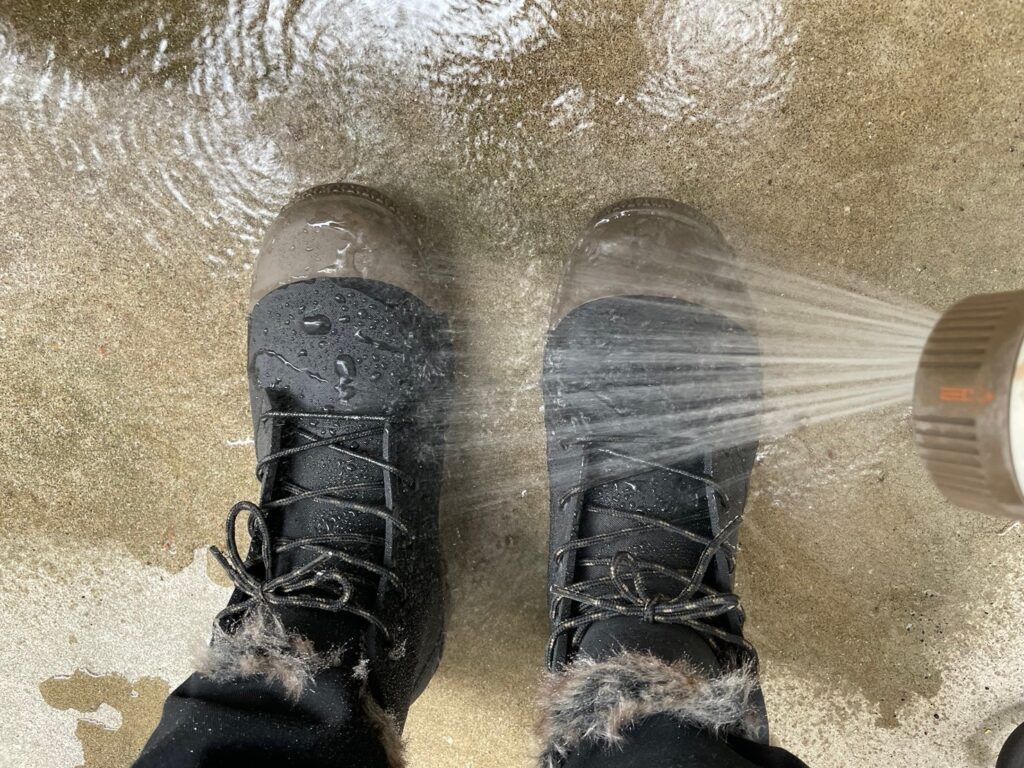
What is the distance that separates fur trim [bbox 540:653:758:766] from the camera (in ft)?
2.79

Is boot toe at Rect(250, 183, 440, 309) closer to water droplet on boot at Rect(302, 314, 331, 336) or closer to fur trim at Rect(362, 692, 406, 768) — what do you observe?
water droplet on boot at Rect(302, 314, 331, 336)

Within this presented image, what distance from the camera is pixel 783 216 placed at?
45.1 inches

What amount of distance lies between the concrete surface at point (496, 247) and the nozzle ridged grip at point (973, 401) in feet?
1.22

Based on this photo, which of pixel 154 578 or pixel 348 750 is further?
pixel 154 578

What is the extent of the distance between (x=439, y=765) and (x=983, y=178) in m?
1.32

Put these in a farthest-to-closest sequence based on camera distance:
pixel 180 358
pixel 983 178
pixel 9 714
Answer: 1. pixel 9 714
2. pixel 180 358
3. pixel 983 178

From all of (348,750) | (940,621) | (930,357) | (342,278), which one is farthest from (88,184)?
(940,621)

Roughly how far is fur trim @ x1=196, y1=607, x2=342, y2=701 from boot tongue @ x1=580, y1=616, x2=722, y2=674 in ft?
1.13

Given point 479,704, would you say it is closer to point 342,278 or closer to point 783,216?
point 342,278

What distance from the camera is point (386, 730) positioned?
906 millimetres

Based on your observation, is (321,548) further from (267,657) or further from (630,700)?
(630,700)

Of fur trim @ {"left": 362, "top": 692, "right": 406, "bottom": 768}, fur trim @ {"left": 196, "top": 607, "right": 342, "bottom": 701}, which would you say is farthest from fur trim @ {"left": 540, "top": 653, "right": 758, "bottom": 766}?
fur trim @ {"left": 196, "top": 607, "right": 342, "bottom": 701}

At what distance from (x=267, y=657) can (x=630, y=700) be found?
1.44 feet

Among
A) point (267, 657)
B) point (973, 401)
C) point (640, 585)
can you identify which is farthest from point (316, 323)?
point (973, 401)
